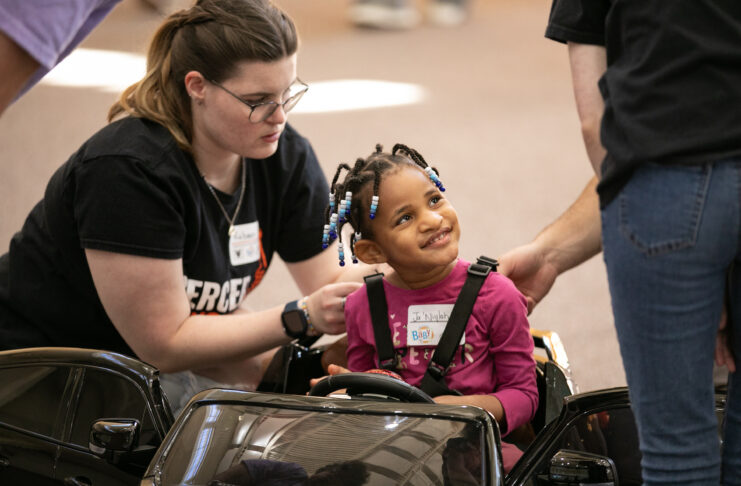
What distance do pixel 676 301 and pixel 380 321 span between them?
2.50 feet

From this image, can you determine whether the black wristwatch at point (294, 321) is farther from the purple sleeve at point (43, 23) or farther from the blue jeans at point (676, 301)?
the purple sleeve at point (43, 23)

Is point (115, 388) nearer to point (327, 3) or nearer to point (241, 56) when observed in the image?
point (241, 56)

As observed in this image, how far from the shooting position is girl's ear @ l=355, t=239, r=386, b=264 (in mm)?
1789

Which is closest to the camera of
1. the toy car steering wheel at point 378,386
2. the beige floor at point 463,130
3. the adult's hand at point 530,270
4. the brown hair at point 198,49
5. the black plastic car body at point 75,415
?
the toy car steering wheel at point 378,386

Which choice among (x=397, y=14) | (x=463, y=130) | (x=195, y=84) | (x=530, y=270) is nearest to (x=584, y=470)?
(x=530, y=270)

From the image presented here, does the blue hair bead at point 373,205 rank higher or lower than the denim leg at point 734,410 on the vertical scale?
higher

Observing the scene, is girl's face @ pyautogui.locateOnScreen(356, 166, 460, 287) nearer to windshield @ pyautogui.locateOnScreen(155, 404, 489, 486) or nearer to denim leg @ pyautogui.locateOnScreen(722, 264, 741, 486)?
windshield @ pyautogui.locateOnScreen(155, 404, 489, 486)

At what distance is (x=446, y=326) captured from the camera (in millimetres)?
1715

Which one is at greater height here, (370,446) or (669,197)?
(669,197)

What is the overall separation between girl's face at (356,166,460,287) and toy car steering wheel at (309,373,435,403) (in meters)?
0.30

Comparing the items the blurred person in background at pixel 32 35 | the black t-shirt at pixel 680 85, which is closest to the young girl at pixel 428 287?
the black t-shirt at pixel 680 85

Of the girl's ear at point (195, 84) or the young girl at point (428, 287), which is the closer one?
the young girl at point (428, 287)

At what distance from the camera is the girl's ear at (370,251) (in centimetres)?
179

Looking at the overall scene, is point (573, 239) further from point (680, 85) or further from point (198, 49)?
point (680, 85)
